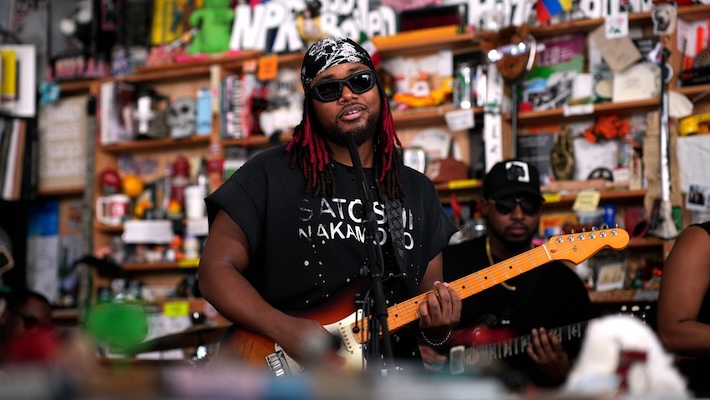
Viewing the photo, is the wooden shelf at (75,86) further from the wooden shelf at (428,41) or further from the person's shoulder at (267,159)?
the person's shoulder at (267,159)

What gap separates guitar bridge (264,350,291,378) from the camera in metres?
2.24

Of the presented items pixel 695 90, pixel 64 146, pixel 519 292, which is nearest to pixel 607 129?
pixel 695 90

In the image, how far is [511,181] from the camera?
3.97 m

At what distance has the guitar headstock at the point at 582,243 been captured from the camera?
262cm

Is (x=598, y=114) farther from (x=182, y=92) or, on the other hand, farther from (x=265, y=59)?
(x=182, y=92)

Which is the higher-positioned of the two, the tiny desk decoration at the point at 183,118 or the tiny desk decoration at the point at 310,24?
the tiny desk decoration at the point at 310,24

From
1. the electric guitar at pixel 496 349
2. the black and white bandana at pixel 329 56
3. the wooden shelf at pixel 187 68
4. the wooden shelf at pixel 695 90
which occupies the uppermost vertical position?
the wooden shelf at pixel 187 68

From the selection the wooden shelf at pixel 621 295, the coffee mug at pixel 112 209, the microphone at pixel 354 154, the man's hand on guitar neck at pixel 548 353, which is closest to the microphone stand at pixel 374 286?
the microphone at pixel 354 154

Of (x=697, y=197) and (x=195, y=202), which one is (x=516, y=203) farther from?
(x=195, y=202)

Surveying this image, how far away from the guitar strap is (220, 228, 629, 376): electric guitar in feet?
0.38

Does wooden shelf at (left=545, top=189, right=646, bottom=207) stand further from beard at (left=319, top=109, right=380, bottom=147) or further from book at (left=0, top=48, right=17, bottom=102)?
book at (left=0, top=48, right=17, bottom=102)

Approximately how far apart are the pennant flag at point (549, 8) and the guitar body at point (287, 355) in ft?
9.45

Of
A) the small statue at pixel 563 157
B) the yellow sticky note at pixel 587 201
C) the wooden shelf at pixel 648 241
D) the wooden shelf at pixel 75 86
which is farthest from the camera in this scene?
the wooden shelf at pixel 75 86

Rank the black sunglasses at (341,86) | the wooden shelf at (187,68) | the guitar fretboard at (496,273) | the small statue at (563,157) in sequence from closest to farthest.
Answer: the black sunglasses at (341,86), the guitar fretboard at (496,273), the small statue at (563,157), the wooden shelf at (187,68)
